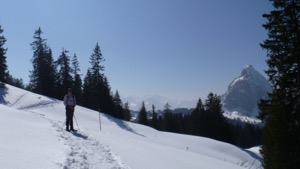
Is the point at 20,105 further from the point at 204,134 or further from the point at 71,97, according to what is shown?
the point at 204,134

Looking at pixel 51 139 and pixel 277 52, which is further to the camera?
pixel 277 52

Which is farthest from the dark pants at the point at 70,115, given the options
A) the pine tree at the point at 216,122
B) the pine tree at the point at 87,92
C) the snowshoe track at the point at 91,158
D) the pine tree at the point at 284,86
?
the pine tree at the point at 87,92

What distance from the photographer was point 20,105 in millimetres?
35406

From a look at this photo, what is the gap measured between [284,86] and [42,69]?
51425 millimetres

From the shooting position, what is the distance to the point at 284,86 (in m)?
15.4

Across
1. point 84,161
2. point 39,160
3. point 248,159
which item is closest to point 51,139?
point 84,161

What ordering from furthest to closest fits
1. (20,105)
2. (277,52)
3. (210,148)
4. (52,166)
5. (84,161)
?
(20,105) → (210,148) → (277,52) → (84,161) → (52,166)

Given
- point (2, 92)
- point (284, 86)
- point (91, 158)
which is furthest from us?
point (2, 92)

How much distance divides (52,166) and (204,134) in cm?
4829

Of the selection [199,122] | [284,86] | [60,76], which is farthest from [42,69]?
[284,86]

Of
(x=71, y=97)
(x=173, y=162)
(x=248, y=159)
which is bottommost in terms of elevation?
(x=248, y=159)

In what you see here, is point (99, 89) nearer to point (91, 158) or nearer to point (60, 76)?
point (60, 76)

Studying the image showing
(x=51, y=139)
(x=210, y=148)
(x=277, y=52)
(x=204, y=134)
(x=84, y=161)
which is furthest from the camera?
(x=204, y=134)

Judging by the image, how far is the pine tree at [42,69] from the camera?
56.2 meters
